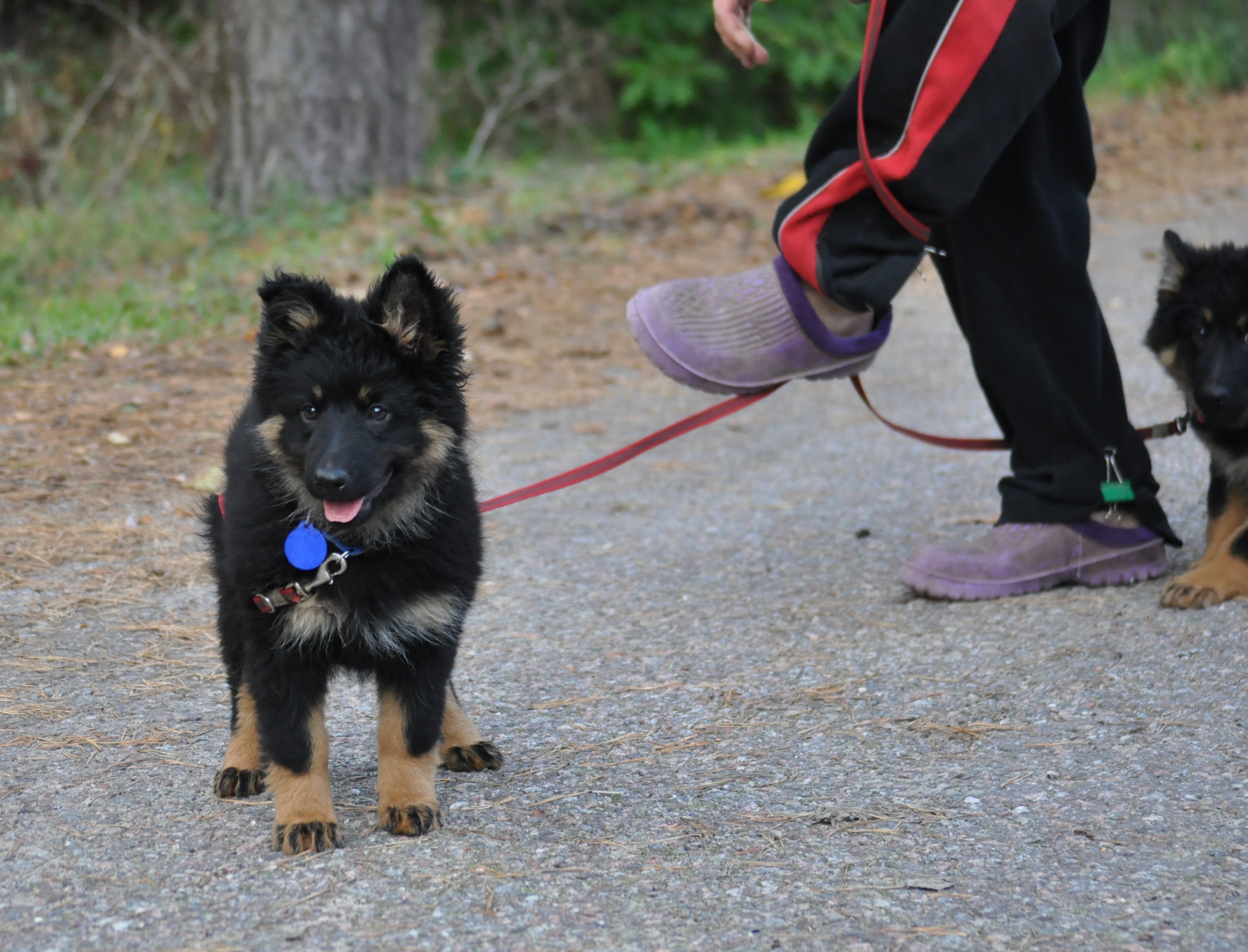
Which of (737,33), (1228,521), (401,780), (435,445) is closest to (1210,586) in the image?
(1228,521)

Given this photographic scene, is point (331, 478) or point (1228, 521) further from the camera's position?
point (1228, 521)

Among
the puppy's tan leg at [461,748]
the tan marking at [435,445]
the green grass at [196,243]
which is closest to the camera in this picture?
the tan marking at [435,445]

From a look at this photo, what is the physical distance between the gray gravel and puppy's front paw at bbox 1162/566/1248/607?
0.19 feet

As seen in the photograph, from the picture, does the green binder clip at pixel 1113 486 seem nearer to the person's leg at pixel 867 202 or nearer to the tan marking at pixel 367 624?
the person's leg at pixel 867 202

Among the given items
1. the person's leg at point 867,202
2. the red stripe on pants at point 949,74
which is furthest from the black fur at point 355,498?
the red stripe on pants at point 949,74

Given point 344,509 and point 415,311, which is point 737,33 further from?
point 344,509

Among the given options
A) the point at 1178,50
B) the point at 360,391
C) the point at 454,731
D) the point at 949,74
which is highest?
the point at 1178,50

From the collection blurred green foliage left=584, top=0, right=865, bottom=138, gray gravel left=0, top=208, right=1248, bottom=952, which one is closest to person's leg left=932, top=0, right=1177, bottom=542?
gray gravel left=0, top=208, right=1248, bottom=952

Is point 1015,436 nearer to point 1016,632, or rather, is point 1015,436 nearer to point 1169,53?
point 1016,632

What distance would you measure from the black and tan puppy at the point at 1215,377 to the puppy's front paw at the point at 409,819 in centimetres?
257

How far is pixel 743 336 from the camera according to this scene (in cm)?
382

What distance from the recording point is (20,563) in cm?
464

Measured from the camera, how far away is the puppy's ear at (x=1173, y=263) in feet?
15.0

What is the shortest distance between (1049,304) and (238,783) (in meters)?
2.93
